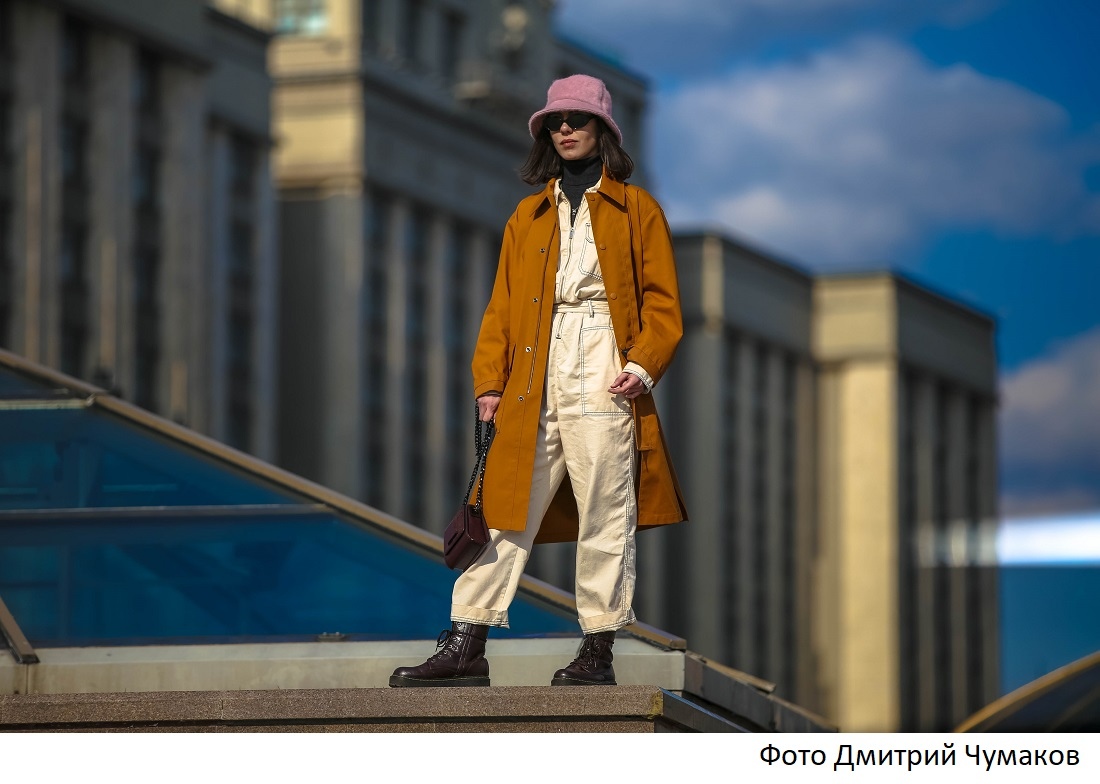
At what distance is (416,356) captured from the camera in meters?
56.7

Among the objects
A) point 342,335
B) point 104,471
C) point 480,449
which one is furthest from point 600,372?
point 342,335

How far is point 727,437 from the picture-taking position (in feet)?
235

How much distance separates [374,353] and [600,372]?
48021 millimetres

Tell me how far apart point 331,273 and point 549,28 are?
12.0 metres

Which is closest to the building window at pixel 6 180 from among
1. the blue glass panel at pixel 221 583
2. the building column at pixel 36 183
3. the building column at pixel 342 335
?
the building column at pixel 36 183

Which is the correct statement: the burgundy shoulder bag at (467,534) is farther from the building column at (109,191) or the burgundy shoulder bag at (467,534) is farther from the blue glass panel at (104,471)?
the building column at (109,191)

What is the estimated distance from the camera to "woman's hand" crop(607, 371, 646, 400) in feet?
23.1

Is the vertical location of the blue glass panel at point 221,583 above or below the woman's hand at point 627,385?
below

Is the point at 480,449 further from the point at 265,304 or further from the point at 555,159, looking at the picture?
the point at 265,304

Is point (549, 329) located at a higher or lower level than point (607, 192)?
lower

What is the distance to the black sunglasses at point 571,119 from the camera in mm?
7379

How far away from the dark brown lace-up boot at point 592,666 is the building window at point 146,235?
38.9 meters

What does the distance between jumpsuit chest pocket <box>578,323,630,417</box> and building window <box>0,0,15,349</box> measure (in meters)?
34.6

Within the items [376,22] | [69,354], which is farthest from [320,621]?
[376,22]
